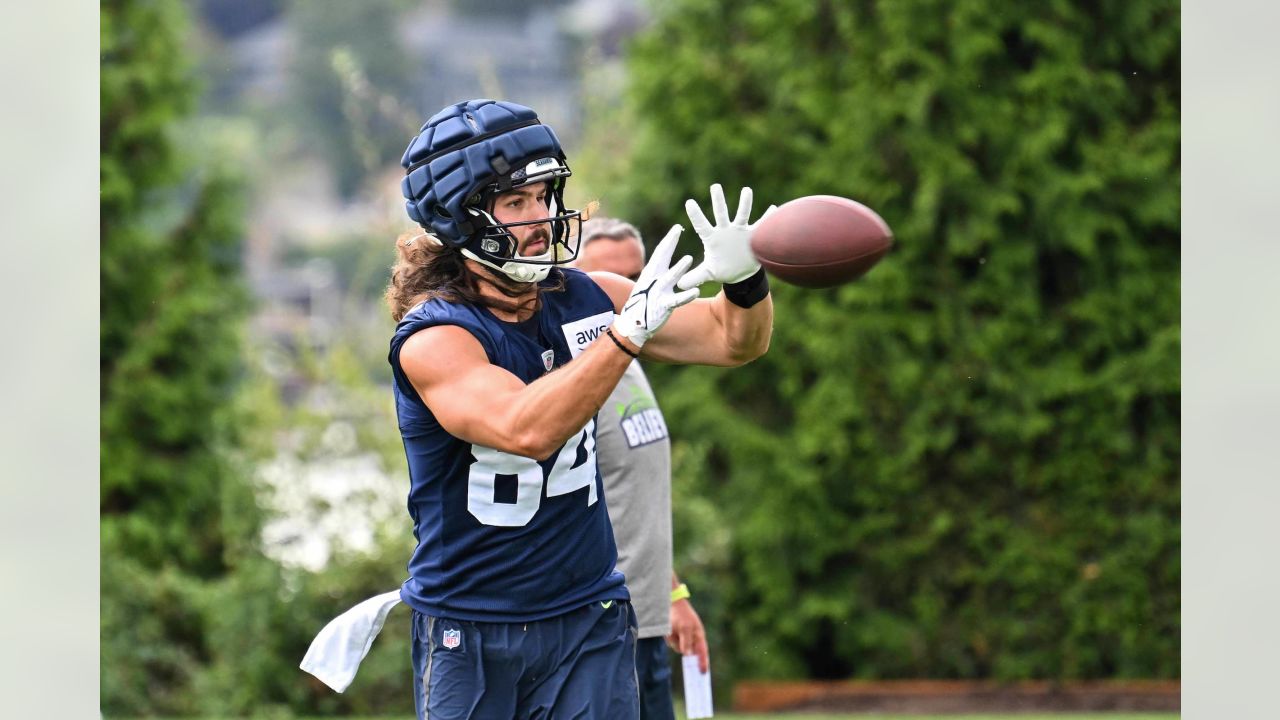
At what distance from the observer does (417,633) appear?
3.19 metres

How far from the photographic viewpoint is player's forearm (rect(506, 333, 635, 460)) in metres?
2.76

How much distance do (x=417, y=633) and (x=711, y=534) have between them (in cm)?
410

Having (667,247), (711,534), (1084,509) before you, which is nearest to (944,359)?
(1084,509)

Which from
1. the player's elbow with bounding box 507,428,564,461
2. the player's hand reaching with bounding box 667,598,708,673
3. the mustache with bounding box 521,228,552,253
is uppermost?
the mustache with bounding box 521,228,552,253

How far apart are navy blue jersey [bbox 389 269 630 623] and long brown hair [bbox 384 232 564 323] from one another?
5 centimetres

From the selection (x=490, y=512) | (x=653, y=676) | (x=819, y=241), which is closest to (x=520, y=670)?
(x=490, y=512)

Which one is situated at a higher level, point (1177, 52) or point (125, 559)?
point (1177, 52)

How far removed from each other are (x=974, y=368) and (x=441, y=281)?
4.51 meters

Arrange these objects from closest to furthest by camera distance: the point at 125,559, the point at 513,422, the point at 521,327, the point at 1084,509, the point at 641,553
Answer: the point at 513,422
the point at 521,327
the point at 641,553
the point at 1084,509
the point at 125,559

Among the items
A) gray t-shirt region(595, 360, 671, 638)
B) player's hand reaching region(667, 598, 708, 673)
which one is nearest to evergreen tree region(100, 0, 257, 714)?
player's hand reaching region(667, 598, 708, 673)

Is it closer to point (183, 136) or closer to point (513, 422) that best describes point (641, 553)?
point (513, 422)

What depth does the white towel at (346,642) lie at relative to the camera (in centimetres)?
333

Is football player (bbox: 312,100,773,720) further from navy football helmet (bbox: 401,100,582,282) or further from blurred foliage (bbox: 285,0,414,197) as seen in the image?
blurred foliage (bbox: 285,0,414,197)

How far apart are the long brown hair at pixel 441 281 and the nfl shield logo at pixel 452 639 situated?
704 millimetres
